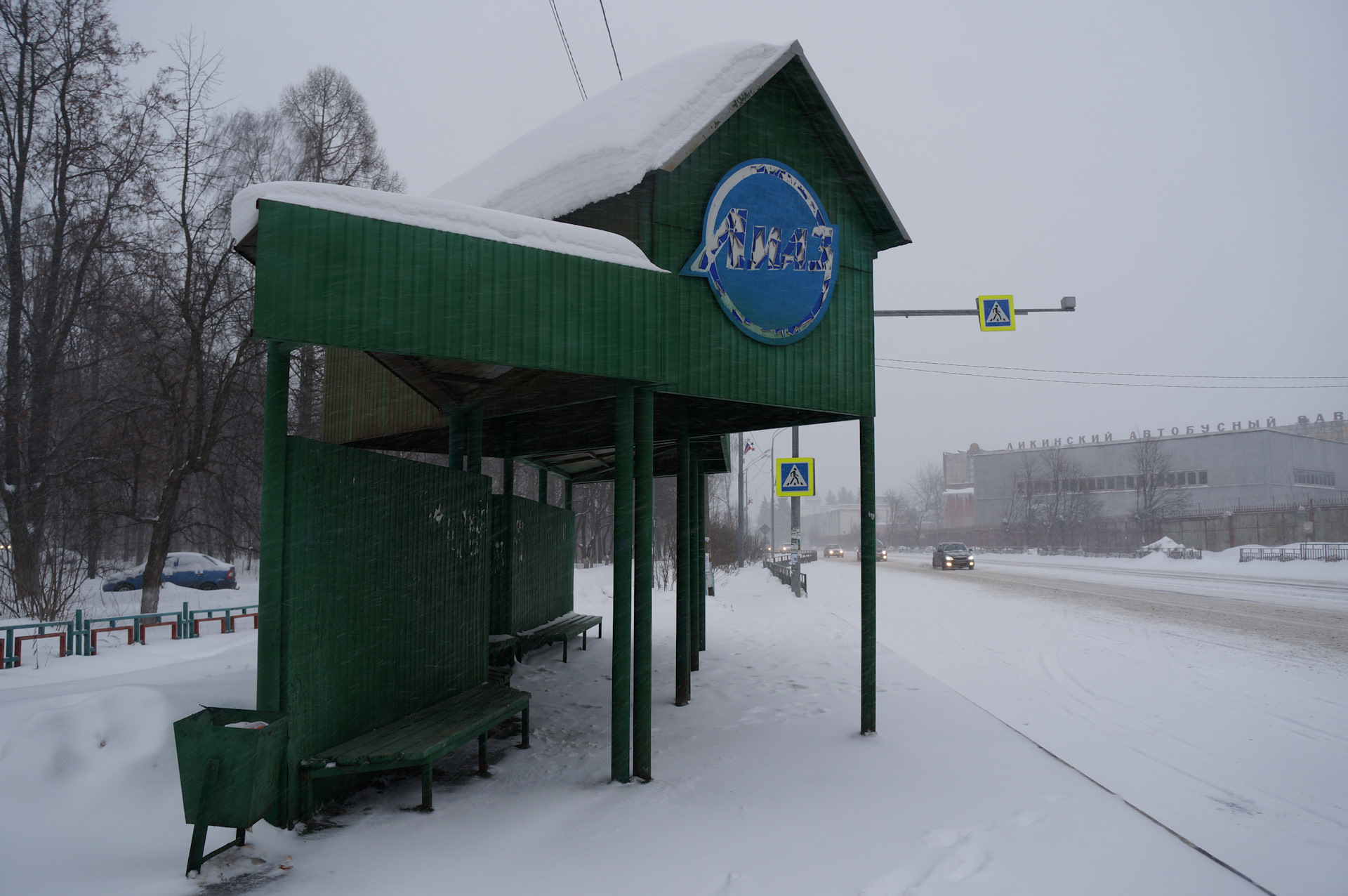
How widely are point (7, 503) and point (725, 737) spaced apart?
55.3 ft

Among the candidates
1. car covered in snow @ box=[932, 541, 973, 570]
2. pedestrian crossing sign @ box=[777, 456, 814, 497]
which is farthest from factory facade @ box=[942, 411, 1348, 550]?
pedestrian crossing sign @ box=[777, 456, 814, 497]

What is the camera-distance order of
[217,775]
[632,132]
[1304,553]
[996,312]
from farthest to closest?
[1304,553]
[996,312]
[632,132]
[217,775]

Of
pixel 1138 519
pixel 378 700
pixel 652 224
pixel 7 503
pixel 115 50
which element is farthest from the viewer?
pixel 1138 519

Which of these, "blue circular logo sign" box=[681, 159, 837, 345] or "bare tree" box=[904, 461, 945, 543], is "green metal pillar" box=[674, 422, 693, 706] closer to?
"blue circular logo sign" box=[681, 159, 837, 345]

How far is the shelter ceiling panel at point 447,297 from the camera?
461 centimetres

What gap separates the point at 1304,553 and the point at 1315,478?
149 ft

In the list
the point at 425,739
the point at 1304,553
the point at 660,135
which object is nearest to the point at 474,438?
the point at 660,135

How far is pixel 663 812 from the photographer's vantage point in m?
5.30

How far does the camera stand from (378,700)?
18.9 ft

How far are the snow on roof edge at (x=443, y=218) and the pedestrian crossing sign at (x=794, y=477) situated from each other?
37.4 ft

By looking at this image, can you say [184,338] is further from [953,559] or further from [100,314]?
[953,559]

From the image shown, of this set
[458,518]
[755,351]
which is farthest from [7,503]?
[755,351]

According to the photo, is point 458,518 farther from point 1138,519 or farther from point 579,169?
point 1138,519

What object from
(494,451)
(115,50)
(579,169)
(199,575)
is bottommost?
(199,575)
